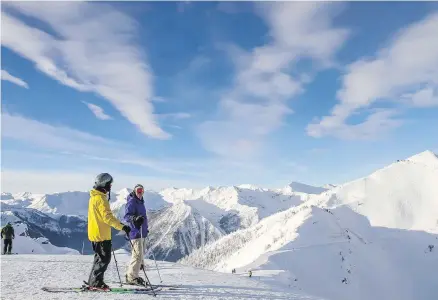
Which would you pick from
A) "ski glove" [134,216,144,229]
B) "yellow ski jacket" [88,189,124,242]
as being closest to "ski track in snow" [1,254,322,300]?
"yellow ski jacket" [88,189,124,242]

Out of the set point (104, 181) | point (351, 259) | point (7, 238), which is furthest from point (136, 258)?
point (351, 259)

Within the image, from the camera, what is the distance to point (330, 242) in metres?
75.9

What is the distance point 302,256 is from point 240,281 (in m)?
54.9

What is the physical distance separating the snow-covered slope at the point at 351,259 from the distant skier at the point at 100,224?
3428 centimetres

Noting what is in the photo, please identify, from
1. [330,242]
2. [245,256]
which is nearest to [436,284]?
[330,242]

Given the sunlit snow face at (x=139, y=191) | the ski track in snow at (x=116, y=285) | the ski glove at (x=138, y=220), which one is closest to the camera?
the ski track in snow at (x=116, y=285)

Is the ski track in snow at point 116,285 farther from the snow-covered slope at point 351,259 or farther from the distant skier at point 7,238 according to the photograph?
the snow-covered slope at point 351,259

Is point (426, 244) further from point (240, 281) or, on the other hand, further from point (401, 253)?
point (240, 281)

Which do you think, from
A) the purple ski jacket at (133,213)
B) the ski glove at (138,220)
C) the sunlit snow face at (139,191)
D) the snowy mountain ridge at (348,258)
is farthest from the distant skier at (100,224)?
the snowy mountain ridge at (348,258)

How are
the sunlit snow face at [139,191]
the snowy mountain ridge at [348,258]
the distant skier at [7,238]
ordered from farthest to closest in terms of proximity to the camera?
the snowy mountain ridge at [348,258]
the distant skier at [7,238]
the sunlit snow face at [139,191]

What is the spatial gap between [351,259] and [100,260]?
225 ft

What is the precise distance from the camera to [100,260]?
10680 mm

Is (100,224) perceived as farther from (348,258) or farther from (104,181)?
(348,258)

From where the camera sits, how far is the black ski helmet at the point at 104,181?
10.6 metres
